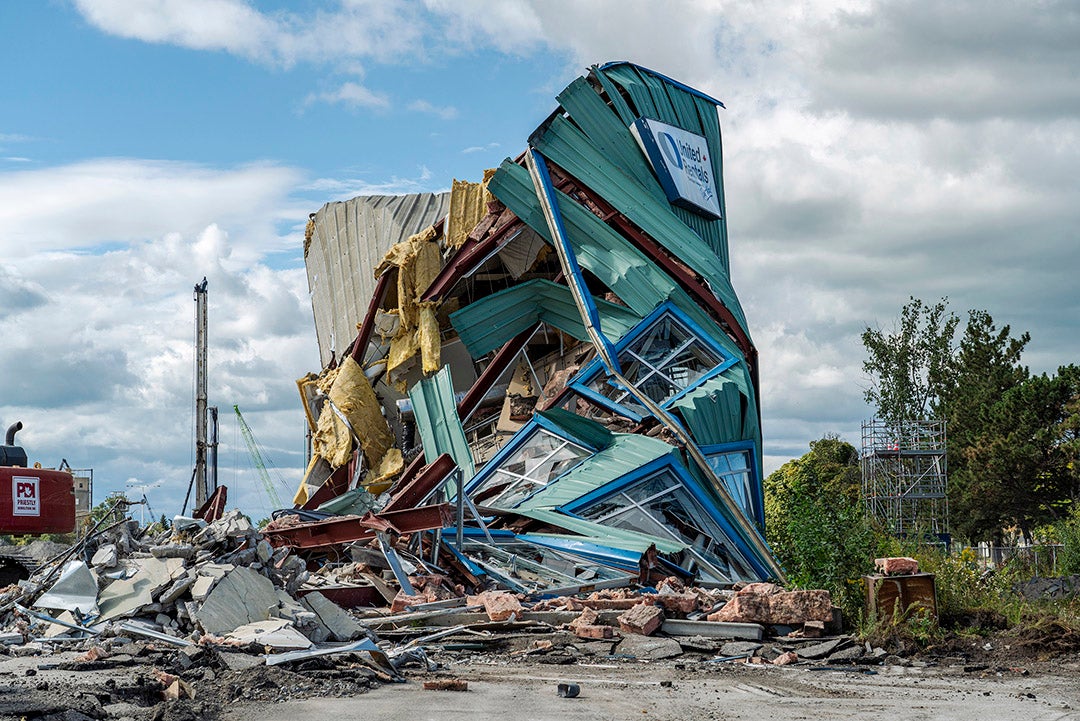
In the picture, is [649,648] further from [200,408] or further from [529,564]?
[200,408]

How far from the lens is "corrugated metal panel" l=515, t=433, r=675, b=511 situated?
71.0 feet

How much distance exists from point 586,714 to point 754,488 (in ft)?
53.2

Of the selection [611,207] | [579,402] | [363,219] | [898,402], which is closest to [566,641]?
[579,402]

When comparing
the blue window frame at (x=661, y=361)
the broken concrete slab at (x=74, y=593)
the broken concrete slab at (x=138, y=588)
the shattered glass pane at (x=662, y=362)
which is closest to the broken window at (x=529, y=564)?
the broken concrete slab at (x=138, y=588)

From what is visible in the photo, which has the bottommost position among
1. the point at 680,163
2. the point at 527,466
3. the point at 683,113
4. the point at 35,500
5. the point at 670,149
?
the point at 35,500

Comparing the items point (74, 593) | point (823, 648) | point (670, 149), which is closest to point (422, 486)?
point (74, 593)

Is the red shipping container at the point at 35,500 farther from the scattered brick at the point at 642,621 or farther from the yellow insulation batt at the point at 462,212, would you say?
the scattered brick at the point at 642,621

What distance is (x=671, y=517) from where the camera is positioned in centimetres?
2270

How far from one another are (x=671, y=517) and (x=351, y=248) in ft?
54.0

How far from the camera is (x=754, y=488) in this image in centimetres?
2567

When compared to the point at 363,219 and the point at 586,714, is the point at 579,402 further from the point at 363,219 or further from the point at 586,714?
the point at 586,714

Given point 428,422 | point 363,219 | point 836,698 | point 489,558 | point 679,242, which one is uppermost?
point 363,219

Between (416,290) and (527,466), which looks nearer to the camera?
(527,466)

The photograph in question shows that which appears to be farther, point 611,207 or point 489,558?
point 611,207
